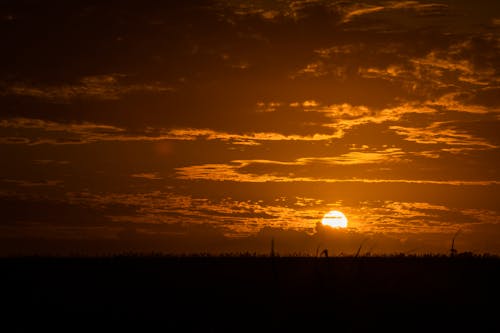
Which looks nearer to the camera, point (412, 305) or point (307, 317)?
point (307, 317)

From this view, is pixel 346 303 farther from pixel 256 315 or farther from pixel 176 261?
pixel 176 261

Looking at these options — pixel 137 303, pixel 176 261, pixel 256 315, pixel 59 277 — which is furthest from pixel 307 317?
pixel 176 261

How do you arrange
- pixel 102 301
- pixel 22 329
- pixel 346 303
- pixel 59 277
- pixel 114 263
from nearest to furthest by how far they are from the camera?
pixel 22 329, pixel 346 303, pixel 102 301, pixel 59 277, pixel 114 263

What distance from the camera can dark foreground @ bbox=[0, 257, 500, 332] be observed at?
17234 mm

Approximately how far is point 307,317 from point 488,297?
22.0ft

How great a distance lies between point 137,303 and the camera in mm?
19516

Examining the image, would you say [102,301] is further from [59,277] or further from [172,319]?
[59,277]

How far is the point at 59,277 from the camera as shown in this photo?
24.5 metres

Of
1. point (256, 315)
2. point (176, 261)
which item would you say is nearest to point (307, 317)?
point (256, 315)

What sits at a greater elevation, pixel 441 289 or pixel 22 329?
pixel 441 289

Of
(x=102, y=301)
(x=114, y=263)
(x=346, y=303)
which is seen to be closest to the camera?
(x=346, y=303)

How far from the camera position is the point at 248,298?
1967cm

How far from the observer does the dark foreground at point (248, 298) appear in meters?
17.2

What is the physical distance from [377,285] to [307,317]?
5.33 m
